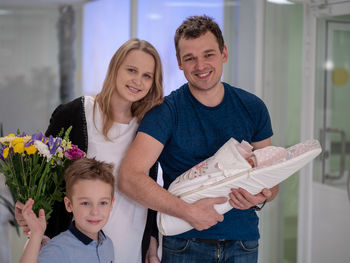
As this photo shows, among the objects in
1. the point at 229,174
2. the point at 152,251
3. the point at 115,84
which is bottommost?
the point at 152,251

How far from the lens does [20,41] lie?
388 cm

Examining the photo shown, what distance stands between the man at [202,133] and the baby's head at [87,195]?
0.15 meters

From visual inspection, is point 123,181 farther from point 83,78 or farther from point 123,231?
point 83,78

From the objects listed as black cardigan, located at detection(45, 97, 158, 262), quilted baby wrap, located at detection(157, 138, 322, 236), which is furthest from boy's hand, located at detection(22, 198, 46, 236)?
quilted baby wrap, located at detection(157, 138, 322, 236)

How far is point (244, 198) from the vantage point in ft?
5.80

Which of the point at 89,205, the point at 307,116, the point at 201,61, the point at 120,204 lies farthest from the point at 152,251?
the point at 307,116

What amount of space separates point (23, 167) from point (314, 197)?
261cm

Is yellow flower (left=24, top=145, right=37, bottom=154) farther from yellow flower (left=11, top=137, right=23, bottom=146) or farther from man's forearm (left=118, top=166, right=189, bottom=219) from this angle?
man's forearm (left=118, top=166, right=189, bottom=219)

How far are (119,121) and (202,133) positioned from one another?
15.0 inches

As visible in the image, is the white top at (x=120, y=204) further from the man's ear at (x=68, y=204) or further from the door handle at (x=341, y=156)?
the door handle at (x=341, y=156)

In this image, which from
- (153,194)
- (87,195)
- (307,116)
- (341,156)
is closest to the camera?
(87,195)

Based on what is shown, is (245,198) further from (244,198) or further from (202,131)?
(202,131)

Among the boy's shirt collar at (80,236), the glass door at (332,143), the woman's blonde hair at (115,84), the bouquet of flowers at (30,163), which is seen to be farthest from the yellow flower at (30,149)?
the glass door at (332,143)

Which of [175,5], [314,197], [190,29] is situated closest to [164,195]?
[190,29]
